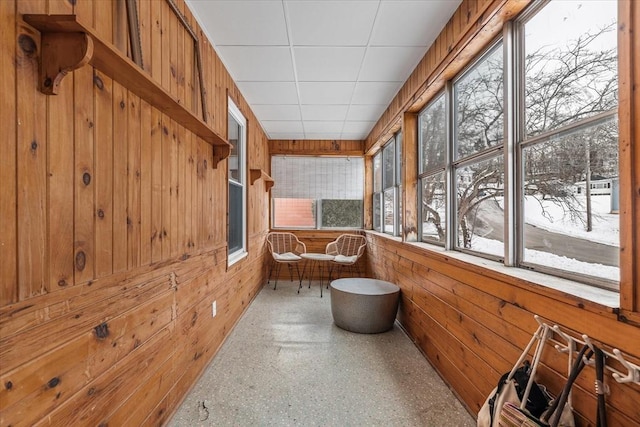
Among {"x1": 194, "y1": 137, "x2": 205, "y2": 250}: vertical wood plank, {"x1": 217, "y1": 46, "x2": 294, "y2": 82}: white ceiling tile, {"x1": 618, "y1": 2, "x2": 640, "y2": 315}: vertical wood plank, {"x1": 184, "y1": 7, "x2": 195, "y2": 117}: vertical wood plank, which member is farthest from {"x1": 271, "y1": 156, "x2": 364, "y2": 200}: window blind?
{"x1": 618, "y1": 2, "x2": 640, "y2": 315}: vertical wood plank

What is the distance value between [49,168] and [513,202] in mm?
2038

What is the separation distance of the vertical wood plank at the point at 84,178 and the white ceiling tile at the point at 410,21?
173cm

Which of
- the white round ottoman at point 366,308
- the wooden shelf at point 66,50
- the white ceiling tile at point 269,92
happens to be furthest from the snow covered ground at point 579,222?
the white ceiling tile at point 269,92

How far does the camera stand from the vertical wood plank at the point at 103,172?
1114 mm

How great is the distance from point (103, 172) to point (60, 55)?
0.43 meters

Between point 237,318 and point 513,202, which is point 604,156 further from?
point 237,318

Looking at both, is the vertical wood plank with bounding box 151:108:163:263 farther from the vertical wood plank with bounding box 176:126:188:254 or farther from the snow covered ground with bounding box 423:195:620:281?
the snow covered ground with bounding box 423:195:620:281

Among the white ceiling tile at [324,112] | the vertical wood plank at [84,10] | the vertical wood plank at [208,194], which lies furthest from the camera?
the white ceiling tile at [324,112]

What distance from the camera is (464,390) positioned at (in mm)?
1767

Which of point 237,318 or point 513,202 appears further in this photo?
point 237,318

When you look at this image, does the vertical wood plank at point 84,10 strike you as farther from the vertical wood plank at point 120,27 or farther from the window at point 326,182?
the window at point 326,182

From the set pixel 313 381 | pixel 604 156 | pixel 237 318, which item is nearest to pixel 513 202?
pixel 604 156

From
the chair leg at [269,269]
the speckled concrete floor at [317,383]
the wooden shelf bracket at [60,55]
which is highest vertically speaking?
the wooden shelf bracket at [60,55]

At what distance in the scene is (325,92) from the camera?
3.17 m
